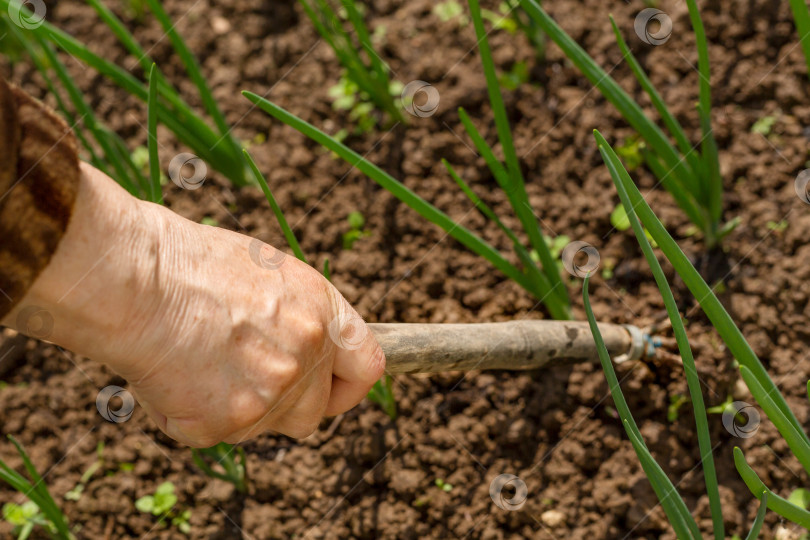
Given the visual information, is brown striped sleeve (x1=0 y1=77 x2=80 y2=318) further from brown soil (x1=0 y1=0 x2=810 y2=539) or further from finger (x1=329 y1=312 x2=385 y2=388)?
brown soil (x1=0 y1=0 x2=810 y2=539)

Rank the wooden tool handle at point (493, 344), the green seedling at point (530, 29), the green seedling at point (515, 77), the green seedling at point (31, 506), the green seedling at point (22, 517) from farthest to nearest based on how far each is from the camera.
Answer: the green seedling at point (515, 77), the green seedling at point (530, 29), the green seedling at point (22, 517), the green seedling at point (31, 506), the wooden tool handle at point (493, 344)

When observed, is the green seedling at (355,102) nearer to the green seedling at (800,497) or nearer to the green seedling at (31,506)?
the green seedling at (31,506)

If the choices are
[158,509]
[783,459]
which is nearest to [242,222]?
[158,509]

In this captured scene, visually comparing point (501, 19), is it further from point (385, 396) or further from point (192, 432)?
point (192, 432)

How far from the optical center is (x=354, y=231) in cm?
204

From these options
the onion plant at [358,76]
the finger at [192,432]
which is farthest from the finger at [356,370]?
the onion plant at [358,76]

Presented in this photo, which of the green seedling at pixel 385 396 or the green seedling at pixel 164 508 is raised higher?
the green seedling at pixel 385 396

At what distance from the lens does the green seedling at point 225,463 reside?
1578mm

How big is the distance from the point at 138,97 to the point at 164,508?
1114 millimetres

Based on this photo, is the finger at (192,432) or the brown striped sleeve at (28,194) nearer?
the brown striped sleeve at (28,194)

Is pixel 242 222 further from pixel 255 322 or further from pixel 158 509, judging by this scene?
pixel 255 322

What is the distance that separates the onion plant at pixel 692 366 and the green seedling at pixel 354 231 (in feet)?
3.30

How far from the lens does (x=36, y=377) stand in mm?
1996

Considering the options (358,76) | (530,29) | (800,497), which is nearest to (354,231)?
(358,76)
